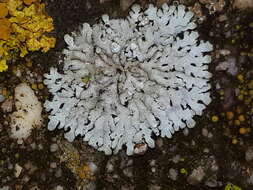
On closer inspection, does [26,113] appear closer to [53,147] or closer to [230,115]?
[53,147]

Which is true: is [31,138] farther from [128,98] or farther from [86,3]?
[86,3]

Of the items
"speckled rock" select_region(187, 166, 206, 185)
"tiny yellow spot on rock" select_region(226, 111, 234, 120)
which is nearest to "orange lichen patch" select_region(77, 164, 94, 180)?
"speckled rock" select_region(187, 166, 206, 185)

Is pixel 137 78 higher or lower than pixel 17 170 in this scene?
higher

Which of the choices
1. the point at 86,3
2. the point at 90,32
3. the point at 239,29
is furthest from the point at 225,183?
the point at 86,3

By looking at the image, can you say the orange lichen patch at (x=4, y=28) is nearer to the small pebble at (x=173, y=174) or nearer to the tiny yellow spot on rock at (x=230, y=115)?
the small pebble at (x=173, y=174)

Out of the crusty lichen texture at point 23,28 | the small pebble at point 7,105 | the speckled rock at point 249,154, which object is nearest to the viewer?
the speckled rock at point 249,154

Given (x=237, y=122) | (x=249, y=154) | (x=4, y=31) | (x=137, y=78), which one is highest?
(x=4, y=31)

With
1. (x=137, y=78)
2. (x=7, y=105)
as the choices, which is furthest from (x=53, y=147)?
(x=137, y=78)

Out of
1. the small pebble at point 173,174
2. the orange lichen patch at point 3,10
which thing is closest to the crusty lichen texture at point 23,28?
the orange lichen patch at point 3,10

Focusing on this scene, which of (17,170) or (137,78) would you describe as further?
(17,170)
